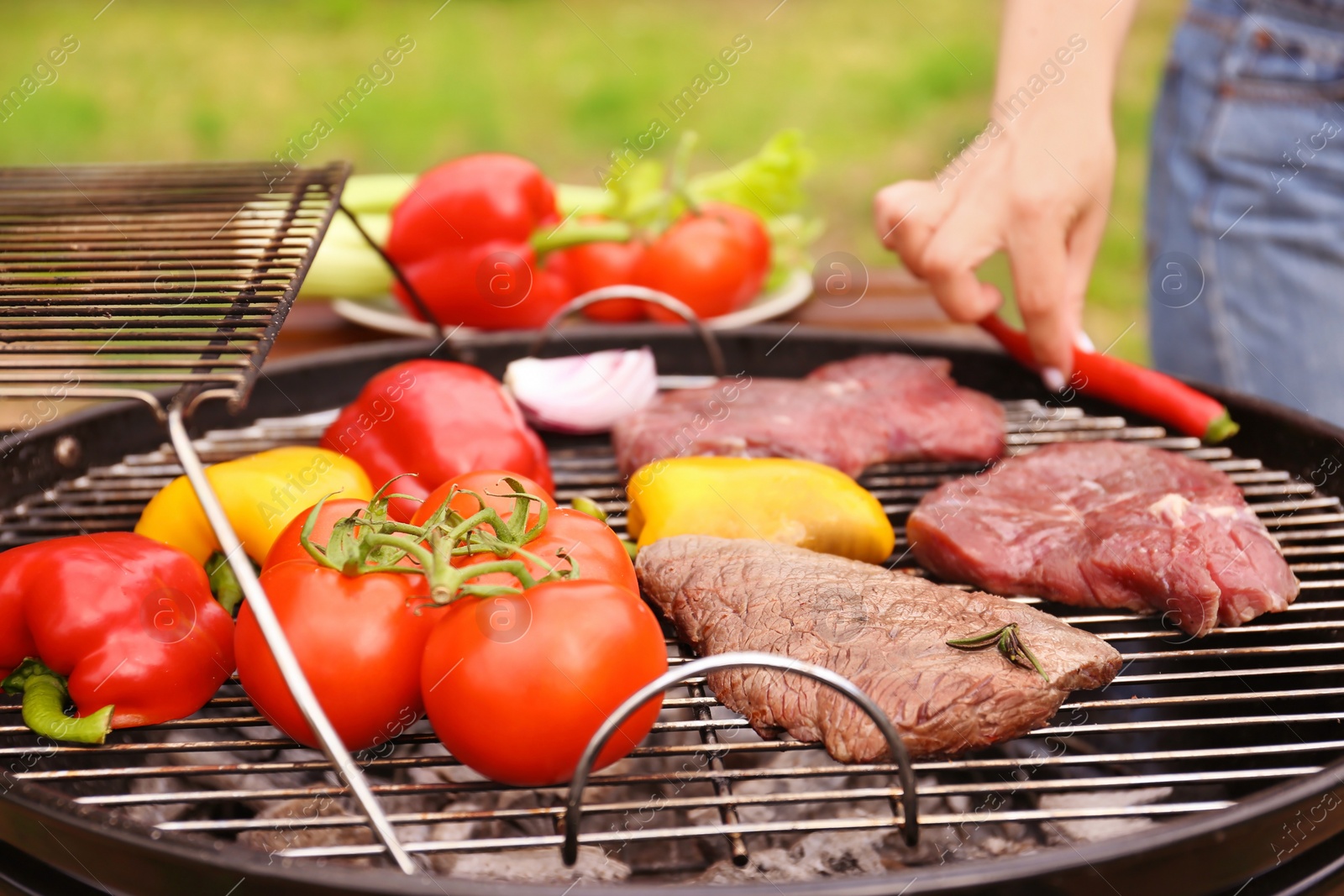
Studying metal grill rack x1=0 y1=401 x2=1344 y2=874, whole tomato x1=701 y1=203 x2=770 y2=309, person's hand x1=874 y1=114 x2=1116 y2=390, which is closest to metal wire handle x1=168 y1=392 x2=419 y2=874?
metal grill rack x1=0 y1=401 x2=1344 y2=874

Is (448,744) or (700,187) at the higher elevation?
(700,187)

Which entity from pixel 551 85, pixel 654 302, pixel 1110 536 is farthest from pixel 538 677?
pixel 551 85

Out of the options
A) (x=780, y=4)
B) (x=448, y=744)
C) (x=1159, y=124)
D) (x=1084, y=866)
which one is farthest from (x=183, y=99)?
(x=1084, y=866)

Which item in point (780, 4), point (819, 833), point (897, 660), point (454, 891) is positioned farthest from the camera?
point (780, 4)

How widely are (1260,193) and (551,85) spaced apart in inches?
251

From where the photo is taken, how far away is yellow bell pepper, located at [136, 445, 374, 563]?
2.21 metres

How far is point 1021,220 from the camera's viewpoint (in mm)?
2355

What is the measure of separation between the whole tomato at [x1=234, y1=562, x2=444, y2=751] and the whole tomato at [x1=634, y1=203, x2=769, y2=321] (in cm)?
211

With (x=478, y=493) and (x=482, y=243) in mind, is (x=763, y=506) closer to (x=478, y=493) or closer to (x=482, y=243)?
(x=478, y=493)

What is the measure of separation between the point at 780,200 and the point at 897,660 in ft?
9.23

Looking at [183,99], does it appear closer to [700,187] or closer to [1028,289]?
[700,187]

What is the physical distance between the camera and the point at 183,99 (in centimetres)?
823

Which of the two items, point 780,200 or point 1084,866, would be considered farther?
point 780,200

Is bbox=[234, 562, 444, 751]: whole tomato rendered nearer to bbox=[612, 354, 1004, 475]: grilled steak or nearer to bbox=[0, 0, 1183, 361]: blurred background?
bbox=[612, 354, 1004, 475]: grilled steak
